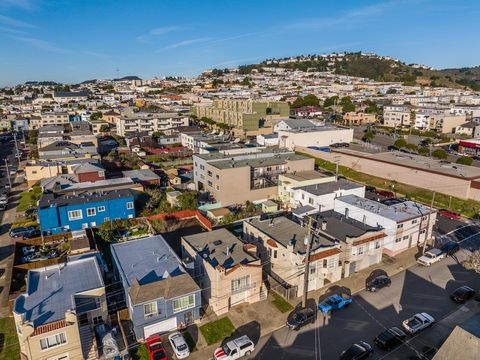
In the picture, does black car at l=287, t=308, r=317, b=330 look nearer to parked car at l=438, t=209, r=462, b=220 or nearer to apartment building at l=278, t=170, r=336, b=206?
apartment building at l=278, t=170, r=336, b=206

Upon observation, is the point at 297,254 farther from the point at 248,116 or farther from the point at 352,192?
the point at 248,116

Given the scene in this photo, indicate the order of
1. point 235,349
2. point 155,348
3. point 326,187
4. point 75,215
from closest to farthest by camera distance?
point 235,349 → point 155,348 → point 75,215 → point 326,187

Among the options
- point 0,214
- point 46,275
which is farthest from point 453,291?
point 0,214

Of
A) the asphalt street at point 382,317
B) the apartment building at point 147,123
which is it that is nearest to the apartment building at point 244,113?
the apartment building at point 147,123

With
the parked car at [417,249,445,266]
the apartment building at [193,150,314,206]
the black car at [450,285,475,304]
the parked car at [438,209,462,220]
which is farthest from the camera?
the apartment building at [193,150,314,206]

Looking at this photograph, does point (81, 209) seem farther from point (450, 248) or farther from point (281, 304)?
point (450, 248)

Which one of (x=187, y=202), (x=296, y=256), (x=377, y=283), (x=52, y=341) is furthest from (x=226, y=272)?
(x=187, y=202)

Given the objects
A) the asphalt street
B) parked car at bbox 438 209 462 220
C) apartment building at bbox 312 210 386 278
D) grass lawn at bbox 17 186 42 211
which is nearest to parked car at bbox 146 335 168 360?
the asphalt street
